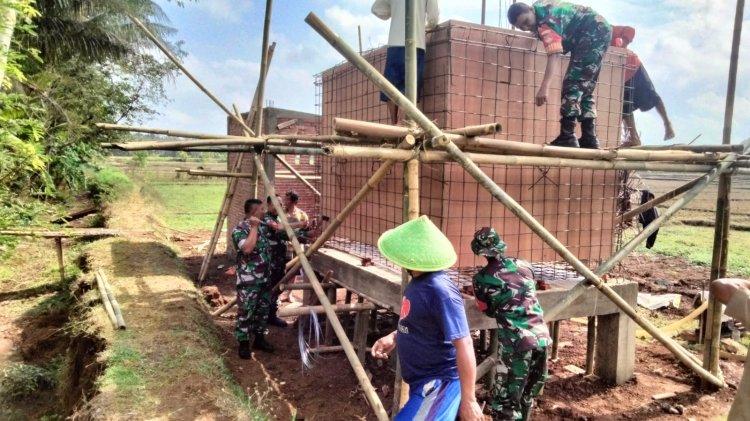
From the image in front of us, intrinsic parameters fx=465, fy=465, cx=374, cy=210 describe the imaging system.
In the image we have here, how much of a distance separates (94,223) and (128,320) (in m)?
9.33

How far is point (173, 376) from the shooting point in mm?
4316

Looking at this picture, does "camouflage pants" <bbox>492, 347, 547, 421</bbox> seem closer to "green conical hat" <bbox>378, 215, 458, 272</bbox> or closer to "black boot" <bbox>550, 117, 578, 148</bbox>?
"green conical hat" <bbox>378, 215, 458, 272</bbox>

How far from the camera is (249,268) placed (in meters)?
5.93

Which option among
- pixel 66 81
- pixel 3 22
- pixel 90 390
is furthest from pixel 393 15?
pixel 66 81

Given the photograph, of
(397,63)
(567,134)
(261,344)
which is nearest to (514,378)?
(567,134)

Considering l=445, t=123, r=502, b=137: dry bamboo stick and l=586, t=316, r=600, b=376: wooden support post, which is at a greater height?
l=445, t=123, r=502, b=137: dry bamboo stick

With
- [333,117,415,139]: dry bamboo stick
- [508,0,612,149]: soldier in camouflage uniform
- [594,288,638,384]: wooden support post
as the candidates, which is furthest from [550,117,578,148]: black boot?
[333,117,415,139]: dry bamboo stick

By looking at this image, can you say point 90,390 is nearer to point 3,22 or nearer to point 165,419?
point 165,419

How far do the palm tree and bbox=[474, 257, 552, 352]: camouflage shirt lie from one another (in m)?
15.1

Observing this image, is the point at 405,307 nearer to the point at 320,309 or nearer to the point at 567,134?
the point at 320,309

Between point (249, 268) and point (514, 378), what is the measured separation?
3.48 m

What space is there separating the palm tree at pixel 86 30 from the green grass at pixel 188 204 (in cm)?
653

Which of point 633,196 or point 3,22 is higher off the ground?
point 3,22

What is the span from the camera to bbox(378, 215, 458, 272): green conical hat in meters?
2.73
